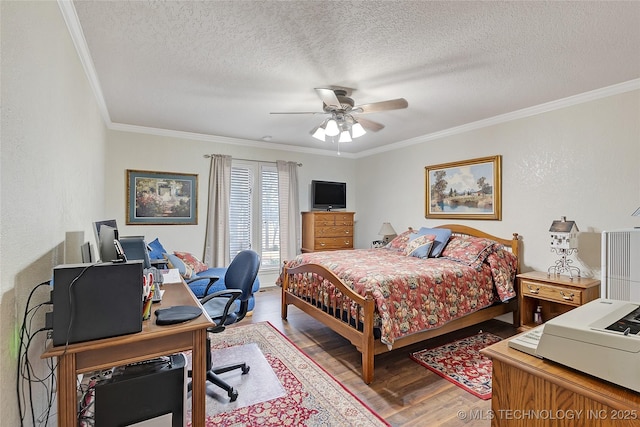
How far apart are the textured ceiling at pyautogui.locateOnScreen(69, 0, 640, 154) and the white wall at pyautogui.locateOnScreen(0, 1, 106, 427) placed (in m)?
0.56

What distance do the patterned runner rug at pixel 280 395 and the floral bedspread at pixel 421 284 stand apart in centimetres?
60

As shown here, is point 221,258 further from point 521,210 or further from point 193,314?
point 521,210

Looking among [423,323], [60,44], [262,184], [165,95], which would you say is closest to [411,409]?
[423,323]

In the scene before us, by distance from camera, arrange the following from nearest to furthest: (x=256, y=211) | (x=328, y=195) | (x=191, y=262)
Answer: (x=191, y=262) → (x=256, y=211) → (x=328, y=195)

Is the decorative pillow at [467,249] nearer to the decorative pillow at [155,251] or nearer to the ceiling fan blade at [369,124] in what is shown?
the ceiling fan blade at [369,124]

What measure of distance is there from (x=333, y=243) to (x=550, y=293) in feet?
10.9

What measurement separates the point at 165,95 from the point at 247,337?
108 inches

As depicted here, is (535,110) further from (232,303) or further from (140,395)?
(140,395)

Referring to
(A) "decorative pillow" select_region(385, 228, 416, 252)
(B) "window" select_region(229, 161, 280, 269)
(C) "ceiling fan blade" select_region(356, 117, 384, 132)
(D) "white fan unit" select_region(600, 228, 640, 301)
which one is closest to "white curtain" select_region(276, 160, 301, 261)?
(B) "window" select_region(229, 161, 280, 269)

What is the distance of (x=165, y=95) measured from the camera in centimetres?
323

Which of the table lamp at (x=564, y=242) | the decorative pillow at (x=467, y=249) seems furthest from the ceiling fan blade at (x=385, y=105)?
the table lamp at (x=564, y=242)

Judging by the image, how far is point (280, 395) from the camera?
7.48ft

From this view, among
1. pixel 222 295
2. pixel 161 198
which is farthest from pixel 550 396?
pixel 161 198

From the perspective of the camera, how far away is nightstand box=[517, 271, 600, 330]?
2.90 m
